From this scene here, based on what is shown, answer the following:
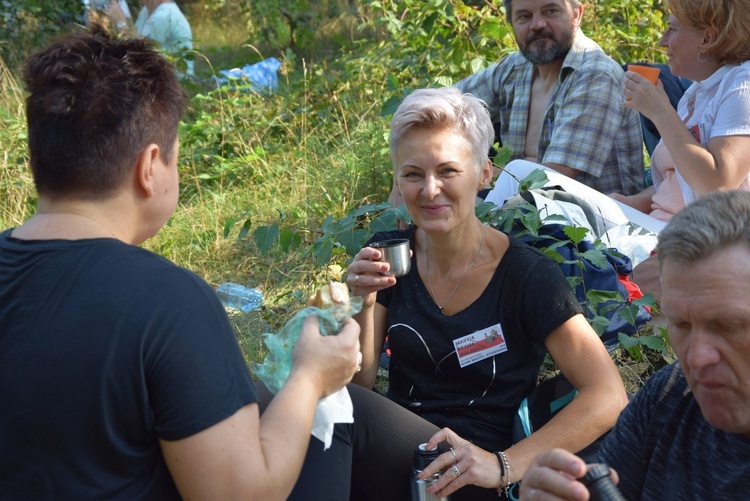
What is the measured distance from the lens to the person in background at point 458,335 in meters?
2.47

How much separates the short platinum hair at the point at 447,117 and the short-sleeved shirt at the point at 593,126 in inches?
64.5

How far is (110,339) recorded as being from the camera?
1603 mm

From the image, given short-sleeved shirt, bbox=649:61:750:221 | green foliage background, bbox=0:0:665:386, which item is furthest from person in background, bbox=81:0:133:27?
short-sleeved shirt, bbox=649:61:750:221

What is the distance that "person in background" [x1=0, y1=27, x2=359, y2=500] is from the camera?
1615 mm

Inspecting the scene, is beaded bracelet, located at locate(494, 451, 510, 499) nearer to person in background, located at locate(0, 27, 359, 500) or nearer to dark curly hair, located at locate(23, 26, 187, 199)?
person in background, located at locate(0, 27, 359, 500)

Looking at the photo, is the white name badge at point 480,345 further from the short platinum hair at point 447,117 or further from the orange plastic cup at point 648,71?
the orange plastic cup at point 648,71

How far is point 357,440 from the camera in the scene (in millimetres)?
2541

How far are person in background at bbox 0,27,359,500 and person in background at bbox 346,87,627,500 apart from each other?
0.78 metres

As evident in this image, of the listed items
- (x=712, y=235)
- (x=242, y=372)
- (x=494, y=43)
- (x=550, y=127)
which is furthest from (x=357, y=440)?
(x=494, y=43)

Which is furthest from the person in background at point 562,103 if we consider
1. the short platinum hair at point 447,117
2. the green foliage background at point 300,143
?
the short platinum hair at point 447,117

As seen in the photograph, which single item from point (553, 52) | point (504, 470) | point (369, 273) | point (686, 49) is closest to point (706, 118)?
point (686, 49)

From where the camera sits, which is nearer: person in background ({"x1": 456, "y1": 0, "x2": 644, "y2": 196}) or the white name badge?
the white name badge

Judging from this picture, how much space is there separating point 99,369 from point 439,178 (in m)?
1.50

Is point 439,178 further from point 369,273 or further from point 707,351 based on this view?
point 707,351
